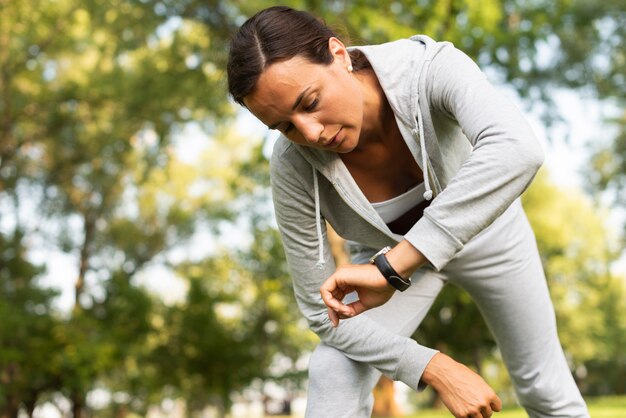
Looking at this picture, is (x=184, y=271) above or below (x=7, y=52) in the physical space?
below

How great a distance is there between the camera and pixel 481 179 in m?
1.85

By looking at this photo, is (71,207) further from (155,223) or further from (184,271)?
(184,271)

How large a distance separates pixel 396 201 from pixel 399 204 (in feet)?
0.08

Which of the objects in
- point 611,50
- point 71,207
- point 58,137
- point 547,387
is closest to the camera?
point 547,387

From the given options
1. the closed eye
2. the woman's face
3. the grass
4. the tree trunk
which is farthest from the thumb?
the tree trunk

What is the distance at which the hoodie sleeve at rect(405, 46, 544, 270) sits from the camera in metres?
1.85

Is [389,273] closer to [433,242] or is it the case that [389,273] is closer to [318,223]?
[433,242]

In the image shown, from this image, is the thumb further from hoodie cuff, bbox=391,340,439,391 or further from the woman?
hoodie cuff, bbox=391,340,439,391

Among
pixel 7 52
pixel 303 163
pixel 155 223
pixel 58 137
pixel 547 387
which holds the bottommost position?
pixel 155 223

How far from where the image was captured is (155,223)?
23.1m

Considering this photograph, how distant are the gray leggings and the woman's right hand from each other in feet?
1.17

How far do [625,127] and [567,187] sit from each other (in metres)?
11.3

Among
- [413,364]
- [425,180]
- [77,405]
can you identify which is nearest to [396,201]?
[425,180]

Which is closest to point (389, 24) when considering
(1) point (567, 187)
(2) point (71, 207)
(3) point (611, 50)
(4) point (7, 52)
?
(3) point (611, 50)
